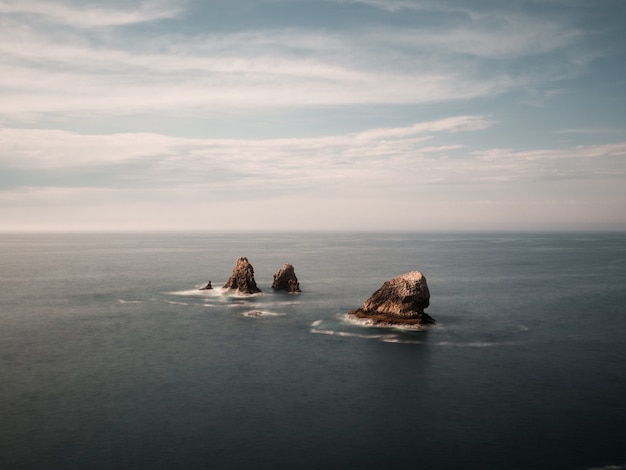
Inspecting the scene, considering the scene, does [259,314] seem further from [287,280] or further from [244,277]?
[287,280]

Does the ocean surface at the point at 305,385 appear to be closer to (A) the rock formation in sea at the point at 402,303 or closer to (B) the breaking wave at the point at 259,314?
(B) the breaking wave at the point at 259,314

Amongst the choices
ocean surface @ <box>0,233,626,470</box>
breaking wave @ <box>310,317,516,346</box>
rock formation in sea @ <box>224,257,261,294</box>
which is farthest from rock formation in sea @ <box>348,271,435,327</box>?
rock formation in sea @ <box>224,257,261,294</box>

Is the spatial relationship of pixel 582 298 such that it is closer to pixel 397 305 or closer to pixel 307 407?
pixel 397 305

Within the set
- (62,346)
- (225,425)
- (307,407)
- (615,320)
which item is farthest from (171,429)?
(615,320)

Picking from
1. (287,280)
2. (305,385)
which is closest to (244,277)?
(287,280)

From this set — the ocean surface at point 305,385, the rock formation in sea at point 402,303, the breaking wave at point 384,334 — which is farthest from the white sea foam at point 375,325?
the ocean surface at point 305,385

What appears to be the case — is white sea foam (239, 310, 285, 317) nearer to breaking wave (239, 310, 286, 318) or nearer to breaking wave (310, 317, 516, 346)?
breaking wave (239, 310, 286, 318)
